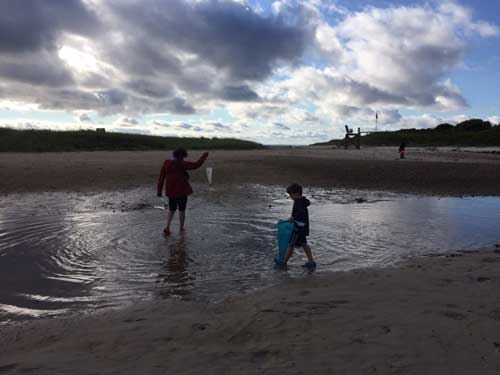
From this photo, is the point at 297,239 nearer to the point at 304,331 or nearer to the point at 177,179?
the point at 304,331

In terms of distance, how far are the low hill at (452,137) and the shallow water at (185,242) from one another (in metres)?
47.9

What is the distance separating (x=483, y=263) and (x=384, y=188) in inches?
432

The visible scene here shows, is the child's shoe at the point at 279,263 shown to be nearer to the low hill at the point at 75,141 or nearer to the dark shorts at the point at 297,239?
the dark shorts at the point at 297,239

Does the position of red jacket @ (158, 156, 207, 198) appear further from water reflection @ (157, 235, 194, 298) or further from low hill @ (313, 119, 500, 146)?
low hill @ (313, 119, 500, 146)

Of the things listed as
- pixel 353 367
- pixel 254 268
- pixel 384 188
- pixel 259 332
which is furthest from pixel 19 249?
pixel 384 188

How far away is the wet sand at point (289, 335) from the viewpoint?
3516 millimetres

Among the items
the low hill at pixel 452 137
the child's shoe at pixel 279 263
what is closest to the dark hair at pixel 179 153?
the child's shoe at pixel 279 263

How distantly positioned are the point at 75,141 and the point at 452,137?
5018cm

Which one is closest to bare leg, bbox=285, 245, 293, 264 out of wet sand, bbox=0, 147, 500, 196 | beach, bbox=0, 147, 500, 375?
beach, bbox=0, 147, 500, 375

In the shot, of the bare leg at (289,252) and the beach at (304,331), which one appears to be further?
the bare leg at (289,252)

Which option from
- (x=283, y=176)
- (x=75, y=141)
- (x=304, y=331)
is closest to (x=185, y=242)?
(x=304, y=331)

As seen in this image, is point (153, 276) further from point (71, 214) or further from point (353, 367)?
point (71, 214)

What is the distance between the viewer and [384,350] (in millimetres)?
3732

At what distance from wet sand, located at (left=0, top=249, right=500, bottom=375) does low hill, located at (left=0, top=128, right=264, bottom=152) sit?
3032cm
